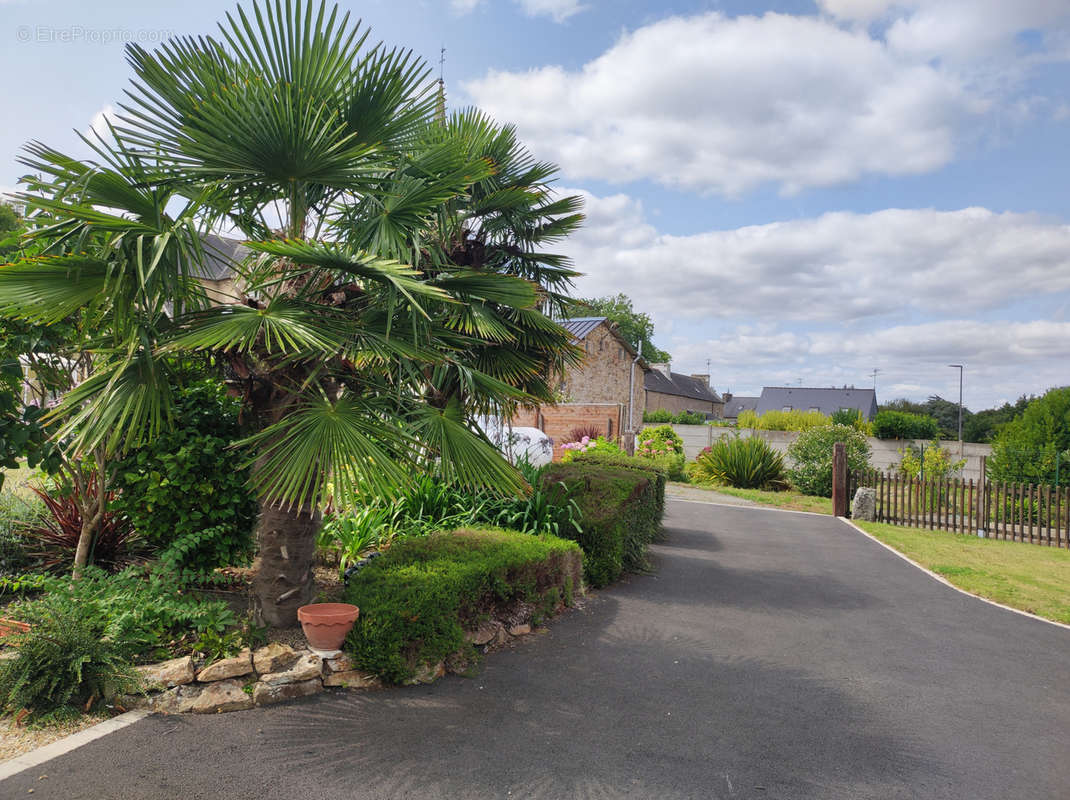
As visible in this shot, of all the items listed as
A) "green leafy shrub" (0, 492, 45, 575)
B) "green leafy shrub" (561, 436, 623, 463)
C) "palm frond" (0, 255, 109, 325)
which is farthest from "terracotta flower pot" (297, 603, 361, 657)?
"green leafy shrub" (561, 436, 623, 463)

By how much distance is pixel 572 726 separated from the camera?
13.6ft

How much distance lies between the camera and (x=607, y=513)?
7641mm

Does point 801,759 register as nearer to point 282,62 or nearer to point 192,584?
point 192,584

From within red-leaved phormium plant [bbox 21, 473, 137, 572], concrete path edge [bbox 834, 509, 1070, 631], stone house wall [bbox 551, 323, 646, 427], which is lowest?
concrete path edge [bbox 834, 509, 1070, 631]

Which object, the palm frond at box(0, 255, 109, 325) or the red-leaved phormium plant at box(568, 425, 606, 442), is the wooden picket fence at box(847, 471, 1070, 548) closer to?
the red-leaved phormium plant at box(568, 425, 606, 442)

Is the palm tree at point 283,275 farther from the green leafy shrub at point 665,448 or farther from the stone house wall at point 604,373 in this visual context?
the stone house wall at point 604,373

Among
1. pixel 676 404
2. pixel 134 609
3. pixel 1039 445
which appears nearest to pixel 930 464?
pixel 1039 445

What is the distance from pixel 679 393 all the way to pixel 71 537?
48.2 metres

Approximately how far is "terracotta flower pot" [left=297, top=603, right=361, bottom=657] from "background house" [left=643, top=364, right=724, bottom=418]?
32.5m

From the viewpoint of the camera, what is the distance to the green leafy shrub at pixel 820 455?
17.8 metres

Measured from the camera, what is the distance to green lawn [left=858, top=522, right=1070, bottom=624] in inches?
311

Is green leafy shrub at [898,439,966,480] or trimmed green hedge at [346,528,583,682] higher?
green leafy shrub at [898,439,966,480]

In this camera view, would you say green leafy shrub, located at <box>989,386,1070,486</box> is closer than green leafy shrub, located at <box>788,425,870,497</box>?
Yes

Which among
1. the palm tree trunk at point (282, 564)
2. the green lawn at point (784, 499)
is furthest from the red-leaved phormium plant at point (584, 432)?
the palm tree trunk at point (282, 564)
